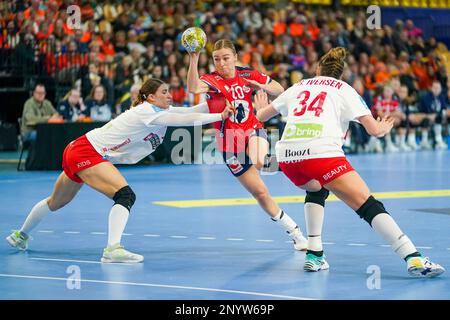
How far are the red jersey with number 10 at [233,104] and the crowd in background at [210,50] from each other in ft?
32.0

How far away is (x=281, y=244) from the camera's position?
10.2 meters

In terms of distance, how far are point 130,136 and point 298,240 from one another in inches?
80.0

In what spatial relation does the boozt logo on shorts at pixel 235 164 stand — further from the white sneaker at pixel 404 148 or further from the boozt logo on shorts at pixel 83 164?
the white sneaker at pixel 404 148

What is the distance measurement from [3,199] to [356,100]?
24.5ft

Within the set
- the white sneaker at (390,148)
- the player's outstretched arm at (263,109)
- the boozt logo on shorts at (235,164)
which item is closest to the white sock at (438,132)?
the white sneaker at (390,148)

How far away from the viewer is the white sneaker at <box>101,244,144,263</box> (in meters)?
8.98

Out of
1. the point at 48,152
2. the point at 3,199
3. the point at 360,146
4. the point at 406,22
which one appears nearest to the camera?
the point at 3,199

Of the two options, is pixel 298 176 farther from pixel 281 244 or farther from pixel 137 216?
pixel 137 216

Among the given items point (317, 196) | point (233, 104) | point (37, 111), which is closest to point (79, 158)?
point (233, 104)

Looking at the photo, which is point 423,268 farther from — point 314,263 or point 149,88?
point 149,88

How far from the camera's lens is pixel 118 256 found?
Answer: 8969 mm

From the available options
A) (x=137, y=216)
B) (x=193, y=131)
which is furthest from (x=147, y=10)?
(x=137, y=216)

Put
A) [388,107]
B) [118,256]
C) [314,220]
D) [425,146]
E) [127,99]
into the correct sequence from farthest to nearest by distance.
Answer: [425,146], [388,107], [127,99], [118,256], [314,220]

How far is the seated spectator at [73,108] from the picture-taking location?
65.3ft
